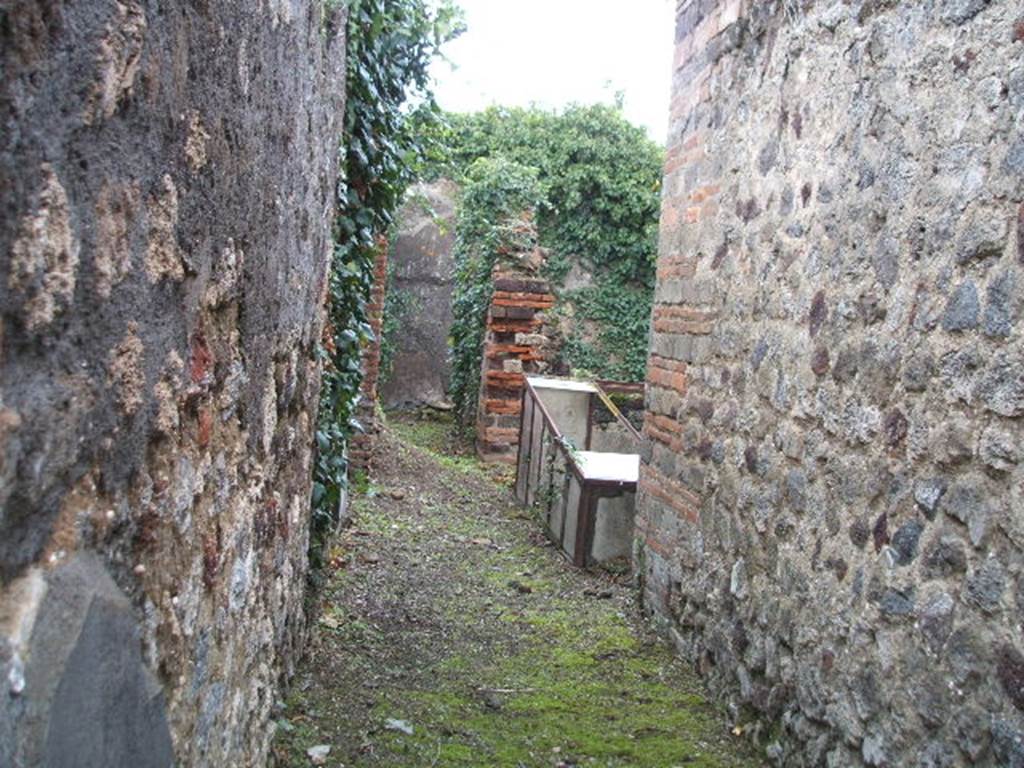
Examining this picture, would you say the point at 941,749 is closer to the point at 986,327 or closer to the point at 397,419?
the point at 986,327

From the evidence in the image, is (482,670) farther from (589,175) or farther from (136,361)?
(589,175)

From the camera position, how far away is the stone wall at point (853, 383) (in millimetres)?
2336

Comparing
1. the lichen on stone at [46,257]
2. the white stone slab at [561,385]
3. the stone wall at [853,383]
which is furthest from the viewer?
the white stone slab at [561,385]

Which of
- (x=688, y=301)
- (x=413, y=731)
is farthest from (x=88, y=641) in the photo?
(x=688, y=301)

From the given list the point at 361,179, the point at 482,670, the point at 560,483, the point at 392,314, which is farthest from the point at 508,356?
the point at 482,670

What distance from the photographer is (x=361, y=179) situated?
14.8 ft

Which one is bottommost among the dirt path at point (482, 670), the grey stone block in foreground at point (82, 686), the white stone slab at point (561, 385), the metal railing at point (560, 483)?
the dirt path at point (482, 670)

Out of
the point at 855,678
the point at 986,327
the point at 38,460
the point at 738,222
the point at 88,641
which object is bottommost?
the point at 855,678

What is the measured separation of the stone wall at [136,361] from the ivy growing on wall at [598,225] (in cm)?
1136

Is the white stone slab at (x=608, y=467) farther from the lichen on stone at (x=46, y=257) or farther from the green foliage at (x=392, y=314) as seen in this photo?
the green foliage at (x=392, y=314)

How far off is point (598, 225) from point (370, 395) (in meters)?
6.50

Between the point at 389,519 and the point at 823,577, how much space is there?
12.8ft

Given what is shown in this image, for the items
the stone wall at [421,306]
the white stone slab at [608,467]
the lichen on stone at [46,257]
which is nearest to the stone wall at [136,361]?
the lichen on stone at [46,257]

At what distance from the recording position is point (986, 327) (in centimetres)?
236
